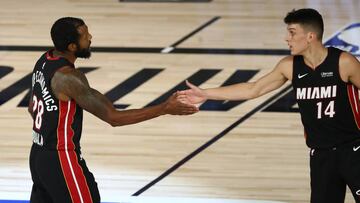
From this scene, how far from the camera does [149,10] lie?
12664mm

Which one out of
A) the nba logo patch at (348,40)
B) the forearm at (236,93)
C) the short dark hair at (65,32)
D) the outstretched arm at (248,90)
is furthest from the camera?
the nba logo patch at (348,40)

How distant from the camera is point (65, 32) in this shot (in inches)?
208

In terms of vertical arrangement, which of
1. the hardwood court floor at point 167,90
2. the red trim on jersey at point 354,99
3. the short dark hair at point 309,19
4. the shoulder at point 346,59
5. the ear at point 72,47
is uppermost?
the short dark hair at point 309,19

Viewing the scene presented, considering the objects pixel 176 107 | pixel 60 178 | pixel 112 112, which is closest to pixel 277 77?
pixel 176 107

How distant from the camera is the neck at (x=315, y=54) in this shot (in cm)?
550

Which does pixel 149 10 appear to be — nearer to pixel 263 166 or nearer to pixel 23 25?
pixel 23 25

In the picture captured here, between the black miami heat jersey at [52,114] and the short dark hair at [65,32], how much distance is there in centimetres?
9

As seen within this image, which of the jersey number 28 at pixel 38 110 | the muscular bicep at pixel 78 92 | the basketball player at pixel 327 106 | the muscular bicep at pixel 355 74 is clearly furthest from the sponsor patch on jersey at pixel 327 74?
the jersey number 28 at pixel 38 110

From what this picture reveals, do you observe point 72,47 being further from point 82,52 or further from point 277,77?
point 277,77

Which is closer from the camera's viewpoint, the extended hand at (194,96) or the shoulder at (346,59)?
the shoulder at (346,59)

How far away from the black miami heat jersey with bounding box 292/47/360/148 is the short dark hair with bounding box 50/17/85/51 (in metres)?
1.28

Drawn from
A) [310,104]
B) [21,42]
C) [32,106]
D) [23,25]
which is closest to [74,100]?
[32,106]

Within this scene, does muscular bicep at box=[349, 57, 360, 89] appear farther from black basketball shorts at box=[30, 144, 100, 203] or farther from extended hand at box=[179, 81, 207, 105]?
black basketball shorts at box=[30, 144, 100, 203]

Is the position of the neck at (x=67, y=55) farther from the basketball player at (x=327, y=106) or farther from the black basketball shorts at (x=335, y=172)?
the black basketball shorts at (x=335, y=172)
